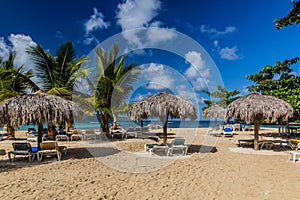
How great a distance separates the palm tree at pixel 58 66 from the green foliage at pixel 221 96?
1956cm

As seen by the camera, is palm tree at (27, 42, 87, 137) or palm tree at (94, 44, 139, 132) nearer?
palm tree at (27, 42, 87, 137)

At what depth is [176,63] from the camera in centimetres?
1551

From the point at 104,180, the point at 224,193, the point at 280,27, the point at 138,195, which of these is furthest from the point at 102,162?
the point at 280,27

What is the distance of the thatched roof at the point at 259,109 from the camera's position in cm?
882

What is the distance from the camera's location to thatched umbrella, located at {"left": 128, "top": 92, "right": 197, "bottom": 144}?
834 centimetres

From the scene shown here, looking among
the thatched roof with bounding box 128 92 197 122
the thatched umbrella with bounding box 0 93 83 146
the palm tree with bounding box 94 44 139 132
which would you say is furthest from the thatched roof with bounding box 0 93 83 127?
the palm tree with bounding box 94 44 139 132

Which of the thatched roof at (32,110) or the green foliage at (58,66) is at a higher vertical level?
the green foliage at (58,66)

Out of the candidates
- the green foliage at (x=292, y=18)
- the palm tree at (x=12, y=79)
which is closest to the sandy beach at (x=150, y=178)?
the green foliage at (x=292, y=18)

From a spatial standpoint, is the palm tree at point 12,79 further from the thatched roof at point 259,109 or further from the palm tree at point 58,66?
the thatched roof at point 259,109

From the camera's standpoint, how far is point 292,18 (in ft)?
24.4

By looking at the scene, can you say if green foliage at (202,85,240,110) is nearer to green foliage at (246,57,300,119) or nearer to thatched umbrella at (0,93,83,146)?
green foliage at (246,57,300,119)

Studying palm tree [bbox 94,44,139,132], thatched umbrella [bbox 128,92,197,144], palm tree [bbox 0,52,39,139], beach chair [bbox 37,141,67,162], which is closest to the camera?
beach chair [bbox 37,141,67,162]

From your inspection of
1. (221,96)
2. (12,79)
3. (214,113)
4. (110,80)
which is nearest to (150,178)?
(110,80)

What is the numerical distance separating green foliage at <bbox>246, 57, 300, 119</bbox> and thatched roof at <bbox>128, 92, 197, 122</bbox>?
801 centimetres
